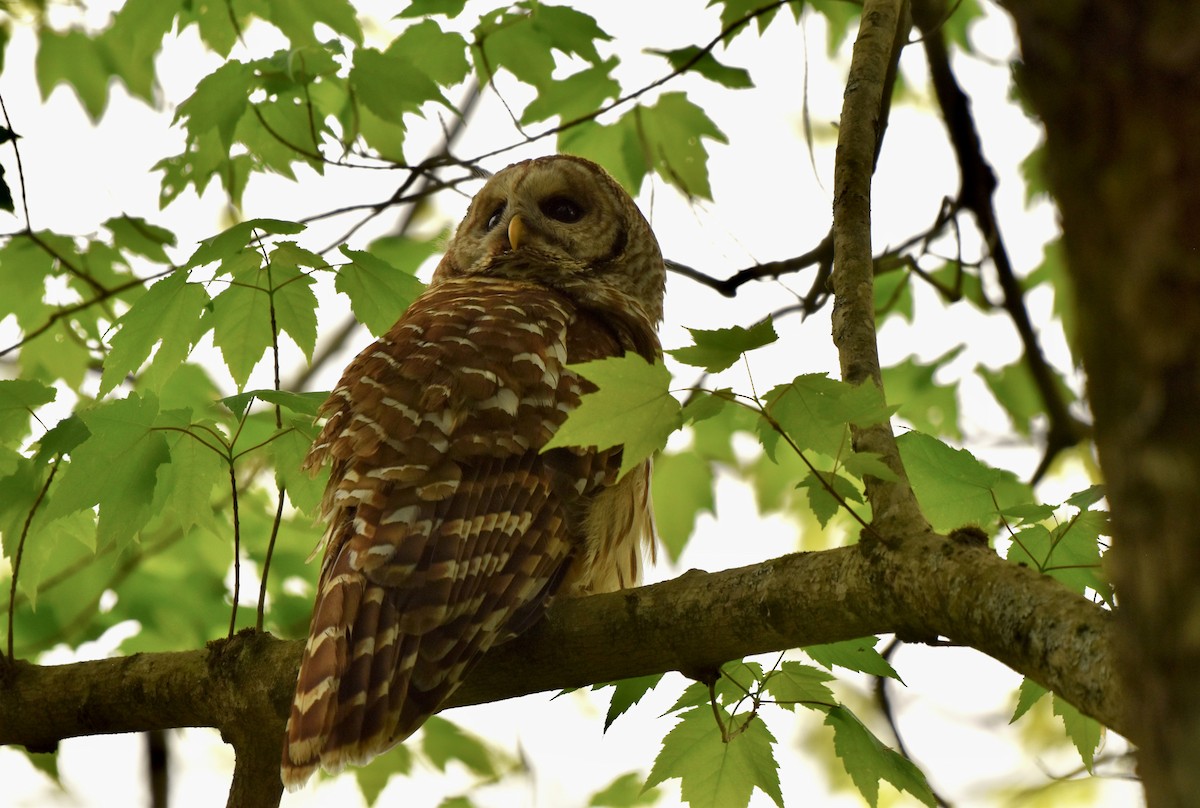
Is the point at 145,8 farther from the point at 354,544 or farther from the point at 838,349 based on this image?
the point at 838,349

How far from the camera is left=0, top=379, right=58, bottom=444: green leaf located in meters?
3.04

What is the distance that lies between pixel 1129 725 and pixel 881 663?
6.09 ft

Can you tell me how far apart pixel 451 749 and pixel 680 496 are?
1.49 meters

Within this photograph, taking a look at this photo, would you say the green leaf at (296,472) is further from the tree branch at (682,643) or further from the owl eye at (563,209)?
the owl eye at (563,209)

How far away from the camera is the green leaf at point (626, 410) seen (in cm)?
210

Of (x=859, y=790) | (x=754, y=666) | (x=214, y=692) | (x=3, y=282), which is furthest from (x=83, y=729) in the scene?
(x=3, y=282)

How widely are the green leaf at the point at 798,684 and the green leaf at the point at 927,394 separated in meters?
3.21

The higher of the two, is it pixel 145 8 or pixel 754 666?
pixel 145 8

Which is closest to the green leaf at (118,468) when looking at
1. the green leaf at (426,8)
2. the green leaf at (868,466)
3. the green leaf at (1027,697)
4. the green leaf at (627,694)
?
the green leaf at (627,694)

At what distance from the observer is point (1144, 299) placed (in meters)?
0.96

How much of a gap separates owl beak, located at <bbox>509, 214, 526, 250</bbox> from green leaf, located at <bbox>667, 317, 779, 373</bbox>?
3007 mm

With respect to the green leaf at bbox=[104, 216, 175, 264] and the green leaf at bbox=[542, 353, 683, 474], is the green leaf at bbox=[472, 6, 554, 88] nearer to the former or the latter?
the green leaf at bbox=[104, 216, 175, 264]

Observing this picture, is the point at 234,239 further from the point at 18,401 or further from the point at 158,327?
the point at 18,401

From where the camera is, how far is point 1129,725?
1031mm
